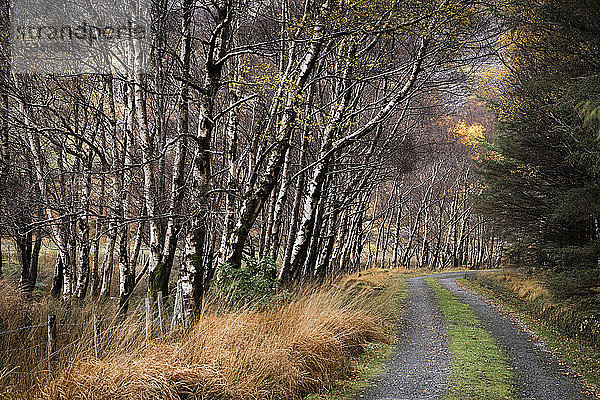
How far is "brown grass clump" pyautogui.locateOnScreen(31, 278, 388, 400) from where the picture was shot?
4332 mm

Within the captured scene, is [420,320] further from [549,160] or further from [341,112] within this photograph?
[549,160]

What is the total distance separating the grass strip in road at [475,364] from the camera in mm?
6305

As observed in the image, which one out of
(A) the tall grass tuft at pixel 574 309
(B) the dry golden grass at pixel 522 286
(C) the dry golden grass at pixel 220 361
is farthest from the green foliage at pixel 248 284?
Answer: (B) the dry golden grass at pixel 522 286

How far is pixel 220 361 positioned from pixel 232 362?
0.43ft

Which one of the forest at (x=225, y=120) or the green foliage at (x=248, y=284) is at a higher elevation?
the forest at (x=225, y=120)

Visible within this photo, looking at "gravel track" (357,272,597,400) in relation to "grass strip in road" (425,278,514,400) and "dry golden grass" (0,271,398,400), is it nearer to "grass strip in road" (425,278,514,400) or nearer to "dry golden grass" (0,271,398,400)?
"grass strip in road" (425,278,514,400)

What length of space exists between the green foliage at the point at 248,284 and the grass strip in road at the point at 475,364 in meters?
3.10

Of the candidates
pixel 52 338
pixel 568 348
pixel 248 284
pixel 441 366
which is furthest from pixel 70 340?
pixel 568 348

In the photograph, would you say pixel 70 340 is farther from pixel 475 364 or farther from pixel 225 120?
pixel 225 120

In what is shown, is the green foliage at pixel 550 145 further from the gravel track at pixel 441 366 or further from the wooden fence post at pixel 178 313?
the wooden fence post at pixel 178 313

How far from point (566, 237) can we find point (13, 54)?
50.2 feet

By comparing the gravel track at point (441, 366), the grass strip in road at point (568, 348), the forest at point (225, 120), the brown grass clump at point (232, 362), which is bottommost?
the gravel track at point (441, 366)

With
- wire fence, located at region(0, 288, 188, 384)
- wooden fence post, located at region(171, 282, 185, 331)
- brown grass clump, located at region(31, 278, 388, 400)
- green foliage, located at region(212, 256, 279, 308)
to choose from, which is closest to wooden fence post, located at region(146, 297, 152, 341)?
wire fence, located at region(0, 288, 188, 384)

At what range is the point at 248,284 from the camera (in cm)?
796
